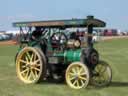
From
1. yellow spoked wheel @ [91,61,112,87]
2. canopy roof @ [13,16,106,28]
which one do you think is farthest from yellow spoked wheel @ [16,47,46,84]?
yellow spoked wheel @ [91,61,112,87]

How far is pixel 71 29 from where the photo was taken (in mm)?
17172

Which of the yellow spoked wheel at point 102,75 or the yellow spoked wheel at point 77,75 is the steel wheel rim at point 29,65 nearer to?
the yellow spoked wheel at point 77,75

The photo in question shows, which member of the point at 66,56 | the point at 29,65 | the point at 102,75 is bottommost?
the point at 102,75

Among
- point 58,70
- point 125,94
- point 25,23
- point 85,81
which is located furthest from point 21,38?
point 125,94

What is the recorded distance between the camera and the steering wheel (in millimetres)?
16828

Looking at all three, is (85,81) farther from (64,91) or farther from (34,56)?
(34,56)

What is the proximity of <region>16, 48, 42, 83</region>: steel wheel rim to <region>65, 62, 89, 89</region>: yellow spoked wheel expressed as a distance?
1.05 meters

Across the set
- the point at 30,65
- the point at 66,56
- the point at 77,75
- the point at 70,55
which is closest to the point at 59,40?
the point at 66,56

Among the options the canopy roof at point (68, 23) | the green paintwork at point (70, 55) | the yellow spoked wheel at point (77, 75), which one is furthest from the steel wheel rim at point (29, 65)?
the yellow spoked wheel at point (77, 75)

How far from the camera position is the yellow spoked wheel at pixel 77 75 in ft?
50.5

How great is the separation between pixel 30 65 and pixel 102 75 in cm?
236

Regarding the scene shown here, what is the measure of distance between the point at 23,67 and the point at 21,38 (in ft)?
4.02

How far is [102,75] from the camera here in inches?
655

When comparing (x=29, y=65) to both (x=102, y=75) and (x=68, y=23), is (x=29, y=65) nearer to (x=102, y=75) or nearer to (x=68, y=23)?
(x=68, y=23)
